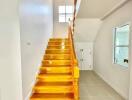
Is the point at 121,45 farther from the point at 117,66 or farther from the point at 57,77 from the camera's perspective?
the point at 57,77

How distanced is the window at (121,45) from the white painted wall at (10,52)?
295 cm

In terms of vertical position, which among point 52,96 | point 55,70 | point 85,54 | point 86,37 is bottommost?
point 52,96

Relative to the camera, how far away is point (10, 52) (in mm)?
2025

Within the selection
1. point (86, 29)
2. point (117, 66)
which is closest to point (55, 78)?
point (117, 66)

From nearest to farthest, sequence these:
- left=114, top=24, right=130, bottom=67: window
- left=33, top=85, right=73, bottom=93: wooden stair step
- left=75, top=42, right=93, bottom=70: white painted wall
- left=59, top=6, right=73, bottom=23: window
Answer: left=33, top=85, right=73, bottom=93: wooden stair step < left=114, top=24, right=130, bottom=67: window < left=75, top=42, right=93, bottom=70: white painted wall < left=59, top=6, right=73, bottom=23: window

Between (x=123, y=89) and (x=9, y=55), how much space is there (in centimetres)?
311

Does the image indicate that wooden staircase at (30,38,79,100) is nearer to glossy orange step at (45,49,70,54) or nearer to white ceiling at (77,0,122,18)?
glossy orange step at (45,49,70,54)

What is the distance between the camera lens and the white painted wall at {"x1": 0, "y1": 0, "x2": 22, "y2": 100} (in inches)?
70.4

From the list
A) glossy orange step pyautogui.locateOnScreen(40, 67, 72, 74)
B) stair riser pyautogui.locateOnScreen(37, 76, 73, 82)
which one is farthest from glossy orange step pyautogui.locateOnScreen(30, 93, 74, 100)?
glossy orange step pyautogui.locateOnScreen(40, 67, 72, 74)

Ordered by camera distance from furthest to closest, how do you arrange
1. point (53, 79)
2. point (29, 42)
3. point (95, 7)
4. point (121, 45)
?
point (95, 7) → point (121, 45) → point (53, 79) → point (29, 42)

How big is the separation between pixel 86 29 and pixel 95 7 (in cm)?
191

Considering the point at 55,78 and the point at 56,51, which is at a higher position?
the point at 56,51

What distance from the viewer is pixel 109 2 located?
146 inches

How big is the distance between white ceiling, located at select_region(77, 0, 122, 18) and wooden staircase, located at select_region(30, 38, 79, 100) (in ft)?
4.42
